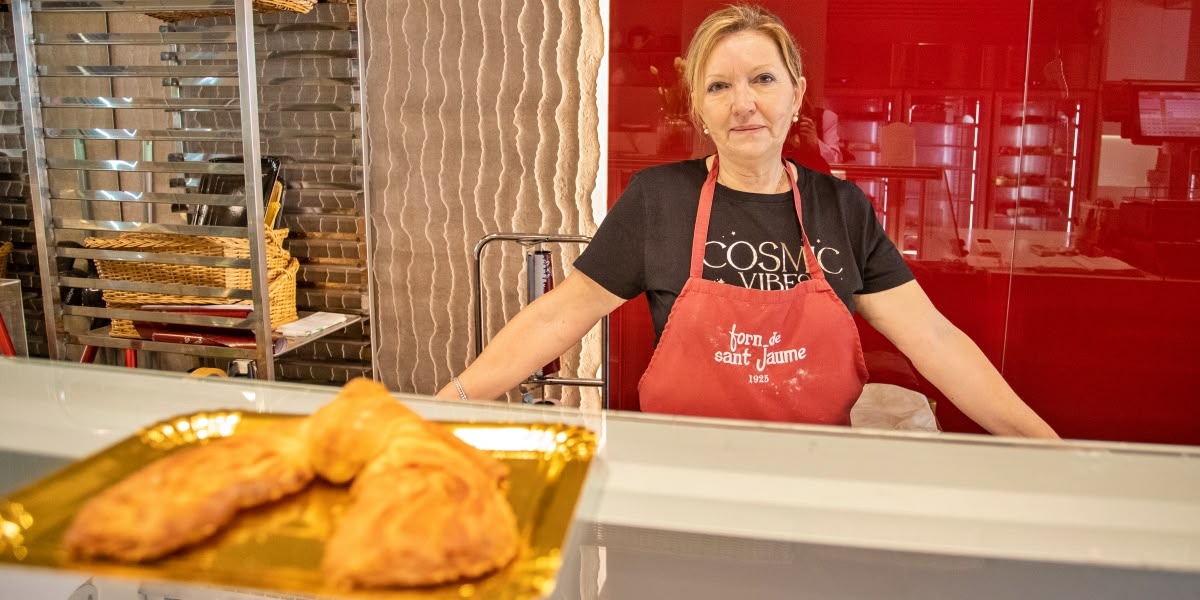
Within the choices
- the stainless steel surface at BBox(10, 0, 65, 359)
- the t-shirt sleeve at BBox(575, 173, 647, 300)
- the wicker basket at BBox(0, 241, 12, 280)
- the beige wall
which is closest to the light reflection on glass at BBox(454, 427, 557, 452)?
the t-shirt sleeve at BBox(575, 173, 647, 300)

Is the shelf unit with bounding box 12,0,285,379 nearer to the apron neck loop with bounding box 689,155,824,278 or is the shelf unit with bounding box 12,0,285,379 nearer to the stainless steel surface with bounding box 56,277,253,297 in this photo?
the stainless steel surface with bounding box 56,277,253,297

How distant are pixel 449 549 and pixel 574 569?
0.66ft

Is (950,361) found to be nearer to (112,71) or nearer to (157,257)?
(157,257)

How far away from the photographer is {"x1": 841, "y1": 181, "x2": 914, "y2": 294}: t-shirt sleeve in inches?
82.4

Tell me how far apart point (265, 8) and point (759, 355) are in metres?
2.41

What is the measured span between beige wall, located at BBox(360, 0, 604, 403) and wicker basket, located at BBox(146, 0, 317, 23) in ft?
1.30

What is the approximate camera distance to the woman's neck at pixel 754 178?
220cm

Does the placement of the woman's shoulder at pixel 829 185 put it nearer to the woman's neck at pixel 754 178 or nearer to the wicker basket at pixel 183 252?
the woman's neck at pixel 754 178

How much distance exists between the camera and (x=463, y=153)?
3.70 metres

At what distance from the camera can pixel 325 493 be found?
899mm

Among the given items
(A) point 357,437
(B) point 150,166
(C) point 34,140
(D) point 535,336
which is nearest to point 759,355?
(D) point 535,336

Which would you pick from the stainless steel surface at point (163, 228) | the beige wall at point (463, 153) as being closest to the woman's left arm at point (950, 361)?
the beige wall at point (463, 153)

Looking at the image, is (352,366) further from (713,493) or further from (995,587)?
(995,587)

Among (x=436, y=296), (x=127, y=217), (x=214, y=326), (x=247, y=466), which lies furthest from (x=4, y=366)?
(x=127, y=217)
